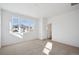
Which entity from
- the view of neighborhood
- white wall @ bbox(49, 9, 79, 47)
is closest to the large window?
the view of neighborhood

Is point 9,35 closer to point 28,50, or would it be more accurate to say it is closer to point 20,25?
point 20,25

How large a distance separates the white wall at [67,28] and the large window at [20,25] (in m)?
1.41

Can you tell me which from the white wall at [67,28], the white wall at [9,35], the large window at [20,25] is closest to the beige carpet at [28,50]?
the white wall at [9,35]

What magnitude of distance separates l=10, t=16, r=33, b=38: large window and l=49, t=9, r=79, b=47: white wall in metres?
1.41

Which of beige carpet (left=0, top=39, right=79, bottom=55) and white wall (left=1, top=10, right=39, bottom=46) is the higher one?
white wall (left=1, top=10, right=39, bottom=46)

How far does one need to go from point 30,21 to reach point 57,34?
67.2 inches

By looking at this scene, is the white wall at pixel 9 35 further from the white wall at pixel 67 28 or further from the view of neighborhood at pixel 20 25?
the white wall at pixel 67 28

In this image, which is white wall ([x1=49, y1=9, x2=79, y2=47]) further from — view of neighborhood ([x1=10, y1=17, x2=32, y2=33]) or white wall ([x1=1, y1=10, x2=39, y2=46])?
view of neighborhood ([x1=10, y1=17, x2=32, y2=33])

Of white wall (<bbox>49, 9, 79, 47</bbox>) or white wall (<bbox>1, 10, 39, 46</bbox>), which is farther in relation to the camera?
white wall (<bbox>49, 9, 79, 47</bbox>)

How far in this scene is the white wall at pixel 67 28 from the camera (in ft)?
10.1

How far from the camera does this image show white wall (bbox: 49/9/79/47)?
121 inches

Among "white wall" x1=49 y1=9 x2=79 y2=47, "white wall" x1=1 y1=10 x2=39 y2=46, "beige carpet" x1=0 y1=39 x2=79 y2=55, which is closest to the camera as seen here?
"beige carpet" x1=0 y1=39 x2=79 y2=55

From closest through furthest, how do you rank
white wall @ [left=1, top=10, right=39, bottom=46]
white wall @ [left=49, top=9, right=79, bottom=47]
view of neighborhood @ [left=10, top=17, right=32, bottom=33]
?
1. view of neighborhood @ [left=10, top=17, right=32, bottom=33]
2. white wall @ [left=1, top=10, right=39, bottom=46]
3. white wall @ [left=49, top=9, right=79, bottom=47]

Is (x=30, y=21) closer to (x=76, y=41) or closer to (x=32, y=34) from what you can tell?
(x=32, y=34)
